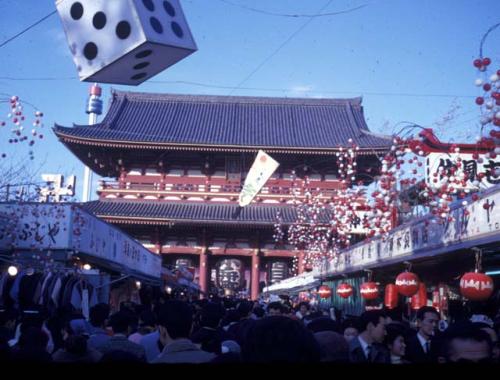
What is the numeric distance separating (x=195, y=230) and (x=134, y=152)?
5.15 metres

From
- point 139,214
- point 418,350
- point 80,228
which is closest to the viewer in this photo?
point 418,350

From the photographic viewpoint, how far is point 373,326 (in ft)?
18.4

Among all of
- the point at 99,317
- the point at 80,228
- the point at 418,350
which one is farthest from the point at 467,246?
the point at 80,228

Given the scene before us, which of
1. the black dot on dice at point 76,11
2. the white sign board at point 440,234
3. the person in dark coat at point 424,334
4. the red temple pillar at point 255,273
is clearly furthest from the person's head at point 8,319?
the red temple pillar at point 255,273

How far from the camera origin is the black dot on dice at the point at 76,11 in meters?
4.43

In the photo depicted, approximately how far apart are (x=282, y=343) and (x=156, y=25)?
9.57 ft

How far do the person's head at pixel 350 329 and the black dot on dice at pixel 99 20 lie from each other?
4.00m

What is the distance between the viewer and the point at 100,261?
1423 centimetres

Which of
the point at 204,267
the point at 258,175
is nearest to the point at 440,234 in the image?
the point at 258,175

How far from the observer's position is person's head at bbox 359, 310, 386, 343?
5.55 metres

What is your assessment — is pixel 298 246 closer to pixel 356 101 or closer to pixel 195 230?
pixel 195 230

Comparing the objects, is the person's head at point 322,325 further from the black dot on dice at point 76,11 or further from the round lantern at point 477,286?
the round lantern at point 477,286

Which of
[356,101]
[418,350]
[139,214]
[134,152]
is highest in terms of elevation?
[356,101]

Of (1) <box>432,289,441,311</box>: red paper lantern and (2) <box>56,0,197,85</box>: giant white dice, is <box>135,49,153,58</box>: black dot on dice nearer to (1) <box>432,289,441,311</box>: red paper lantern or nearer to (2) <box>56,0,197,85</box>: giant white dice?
(2) <box>56,0,197,85</box>: giant white dice
